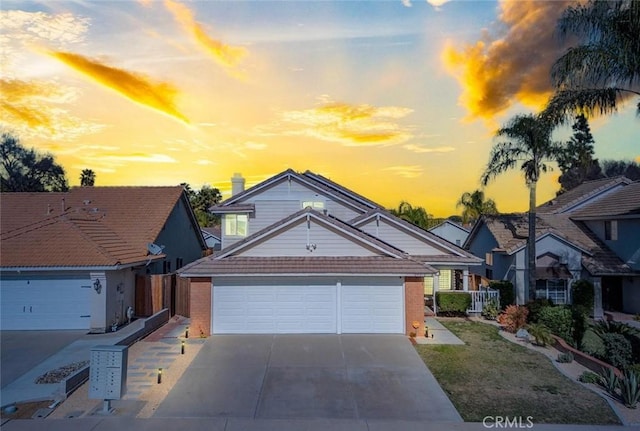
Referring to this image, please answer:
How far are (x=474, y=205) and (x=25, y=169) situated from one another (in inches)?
1838

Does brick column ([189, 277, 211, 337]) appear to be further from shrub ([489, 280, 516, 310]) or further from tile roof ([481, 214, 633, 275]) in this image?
tile roof ([481, 214, 633, 275])

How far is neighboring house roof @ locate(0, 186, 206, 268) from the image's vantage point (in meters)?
15.9

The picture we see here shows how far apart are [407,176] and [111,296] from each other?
19048mm

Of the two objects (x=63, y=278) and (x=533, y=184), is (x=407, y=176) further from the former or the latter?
(x=63, y=278)

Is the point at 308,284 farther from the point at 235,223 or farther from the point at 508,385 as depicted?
the point at 235,223

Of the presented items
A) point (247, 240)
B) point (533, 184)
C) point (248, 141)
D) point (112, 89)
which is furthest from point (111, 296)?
point (533, 184)

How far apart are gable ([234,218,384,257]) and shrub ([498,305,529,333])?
6499 mm

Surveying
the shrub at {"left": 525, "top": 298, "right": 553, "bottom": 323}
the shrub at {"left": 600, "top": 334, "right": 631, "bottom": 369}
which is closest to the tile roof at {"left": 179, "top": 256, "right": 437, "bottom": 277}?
the shrub at {"left": 525, "top": 298, "right": 553, "bottom": 323}

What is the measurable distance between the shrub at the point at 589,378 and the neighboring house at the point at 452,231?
3184 centimetres

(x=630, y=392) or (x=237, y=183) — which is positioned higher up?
(x=237, y=183)

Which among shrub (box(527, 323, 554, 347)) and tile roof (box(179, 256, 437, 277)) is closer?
shrub (box(527, 323, 554, 347))

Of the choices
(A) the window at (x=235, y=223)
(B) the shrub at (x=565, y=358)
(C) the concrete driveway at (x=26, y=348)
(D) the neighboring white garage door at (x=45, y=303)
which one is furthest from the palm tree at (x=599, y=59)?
(C) the concrete driveway at (x=26, y=348)

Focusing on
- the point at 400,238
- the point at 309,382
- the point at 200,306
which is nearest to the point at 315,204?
the point at 400,238

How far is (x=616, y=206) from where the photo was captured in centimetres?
2319
